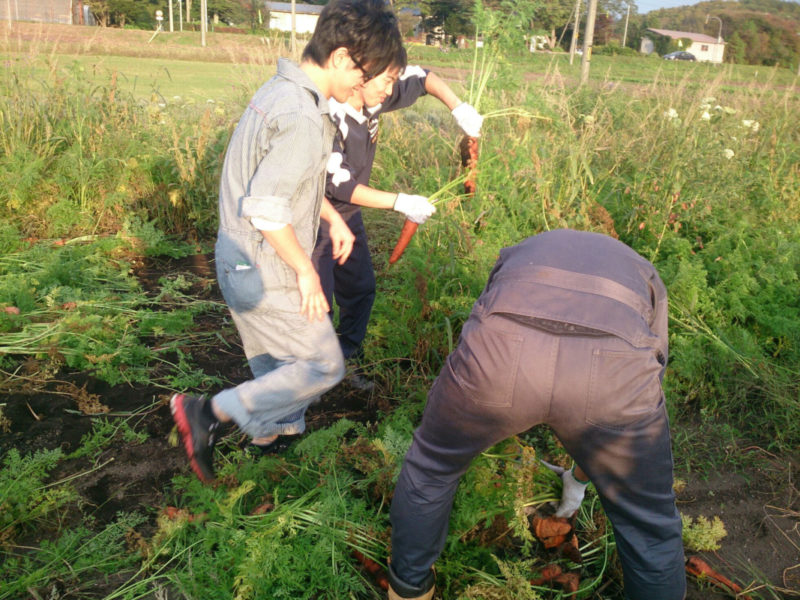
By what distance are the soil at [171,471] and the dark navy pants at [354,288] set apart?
0.96 feet

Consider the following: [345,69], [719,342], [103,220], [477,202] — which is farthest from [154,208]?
[719,342]

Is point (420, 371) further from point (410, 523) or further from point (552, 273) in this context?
point (552, 273)

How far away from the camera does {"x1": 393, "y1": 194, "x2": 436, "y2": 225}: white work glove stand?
9.47 ft

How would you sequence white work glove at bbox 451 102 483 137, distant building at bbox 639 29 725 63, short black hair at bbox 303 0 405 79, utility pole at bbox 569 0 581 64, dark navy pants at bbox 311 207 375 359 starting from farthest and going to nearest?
1. distant building at bbox 639 29 725 63
2. utility pole at bbox 569 0 581 64
3. white work glove at bbox 451 102 483 137
4. dark navy pants at bbox 311 207 375 359
5. short black hair at bbox 303 0 405 79

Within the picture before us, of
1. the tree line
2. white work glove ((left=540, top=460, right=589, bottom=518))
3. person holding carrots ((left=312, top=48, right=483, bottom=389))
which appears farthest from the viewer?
the tree line

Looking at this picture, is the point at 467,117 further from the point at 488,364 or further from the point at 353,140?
the point at 488,364

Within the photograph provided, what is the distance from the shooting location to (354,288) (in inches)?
132

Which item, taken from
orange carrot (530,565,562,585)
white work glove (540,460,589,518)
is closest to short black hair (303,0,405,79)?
white work glove (540,460,589,518)

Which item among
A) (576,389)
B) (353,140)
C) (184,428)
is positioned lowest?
(184,428)

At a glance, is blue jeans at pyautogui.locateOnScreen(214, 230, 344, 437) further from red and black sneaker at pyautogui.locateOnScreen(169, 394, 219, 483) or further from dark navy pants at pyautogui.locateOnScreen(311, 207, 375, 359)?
dark navy pants at pyautogui.locateOnScreen(311, 207, 375, 359)

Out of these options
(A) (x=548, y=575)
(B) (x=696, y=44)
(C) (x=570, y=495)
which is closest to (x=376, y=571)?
(A) (x=548, y=575)

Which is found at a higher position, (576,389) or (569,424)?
(576,389)

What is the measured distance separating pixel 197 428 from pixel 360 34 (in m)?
1.49

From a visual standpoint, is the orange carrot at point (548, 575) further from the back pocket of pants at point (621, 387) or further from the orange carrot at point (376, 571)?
the back pocket of pants at point (621, 387)
